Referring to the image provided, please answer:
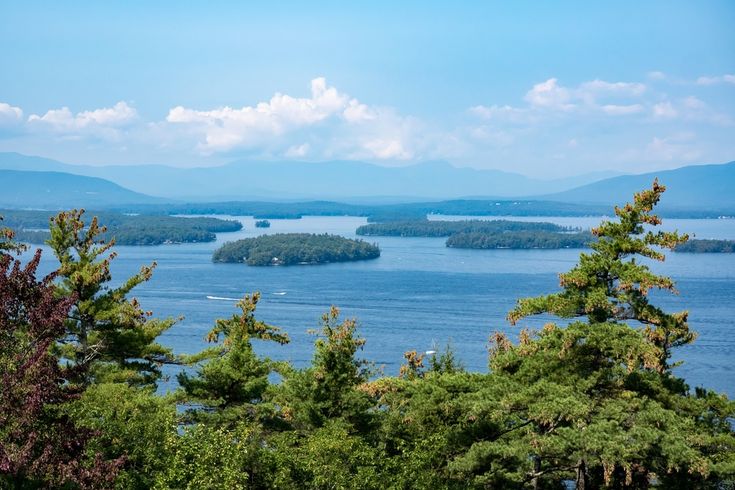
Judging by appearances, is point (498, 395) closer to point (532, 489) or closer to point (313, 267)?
point (532, 489)

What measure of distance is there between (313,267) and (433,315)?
42243 mm

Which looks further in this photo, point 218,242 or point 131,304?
point 218,242

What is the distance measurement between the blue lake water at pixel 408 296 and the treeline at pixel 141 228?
13.8 metres

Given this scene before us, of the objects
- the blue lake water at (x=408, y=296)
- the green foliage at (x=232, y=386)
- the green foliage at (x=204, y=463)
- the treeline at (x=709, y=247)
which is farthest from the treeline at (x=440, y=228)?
the green foliage at (x=204, y=463)

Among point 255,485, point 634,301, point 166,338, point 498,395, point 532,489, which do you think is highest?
point 634,301

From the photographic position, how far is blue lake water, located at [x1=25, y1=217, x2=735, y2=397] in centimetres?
4938

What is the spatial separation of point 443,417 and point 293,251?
96719 millimetres

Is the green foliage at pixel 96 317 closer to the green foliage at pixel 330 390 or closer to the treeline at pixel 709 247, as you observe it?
the green foliage at pixel 330 390

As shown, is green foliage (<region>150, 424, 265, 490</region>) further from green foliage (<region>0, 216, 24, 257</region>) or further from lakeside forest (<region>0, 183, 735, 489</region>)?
green foliage (<region>0, 216, 24, 257</region>)

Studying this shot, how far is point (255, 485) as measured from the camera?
11297 millimetres

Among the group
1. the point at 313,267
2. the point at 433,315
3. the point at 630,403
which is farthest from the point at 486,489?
the point at 313,267

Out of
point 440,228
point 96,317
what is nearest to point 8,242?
point 96,317

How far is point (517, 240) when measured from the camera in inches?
5349

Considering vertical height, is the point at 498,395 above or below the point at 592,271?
below
